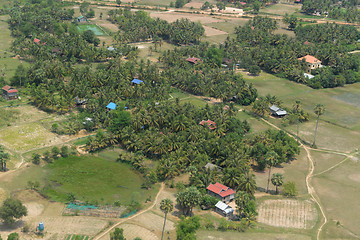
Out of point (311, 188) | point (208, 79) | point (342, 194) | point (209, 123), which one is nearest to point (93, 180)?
point (209, 123)

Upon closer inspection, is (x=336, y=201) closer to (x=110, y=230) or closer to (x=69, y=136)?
(x=110, y=230)

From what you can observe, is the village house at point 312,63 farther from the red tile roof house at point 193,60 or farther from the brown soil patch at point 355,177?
the brown soil patch at point 355,177

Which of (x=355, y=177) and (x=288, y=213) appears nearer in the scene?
(x=288, y=213)

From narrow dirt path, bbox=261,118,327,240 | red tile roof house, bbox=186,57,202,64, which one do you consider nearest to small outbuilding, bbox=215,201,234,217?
narrow dirt path, bbox=261,118,327,240

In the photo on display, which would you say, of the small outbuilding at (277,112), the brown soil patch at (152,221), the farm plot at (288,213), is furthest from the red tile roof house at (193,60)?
the brown soil patch at (152,221)

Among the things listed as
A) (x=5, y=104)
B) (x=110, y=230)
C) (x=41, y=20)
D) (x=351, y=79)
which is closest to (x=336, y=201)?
(x=110, y=230)

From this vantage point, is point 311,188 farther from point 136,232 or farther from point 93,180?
point 93,180

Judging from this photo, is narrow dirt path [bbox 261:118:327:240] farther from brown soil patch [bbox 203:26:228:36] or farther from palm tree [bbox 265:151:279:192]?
brown soil patch [bbox 203:26:228:36]
